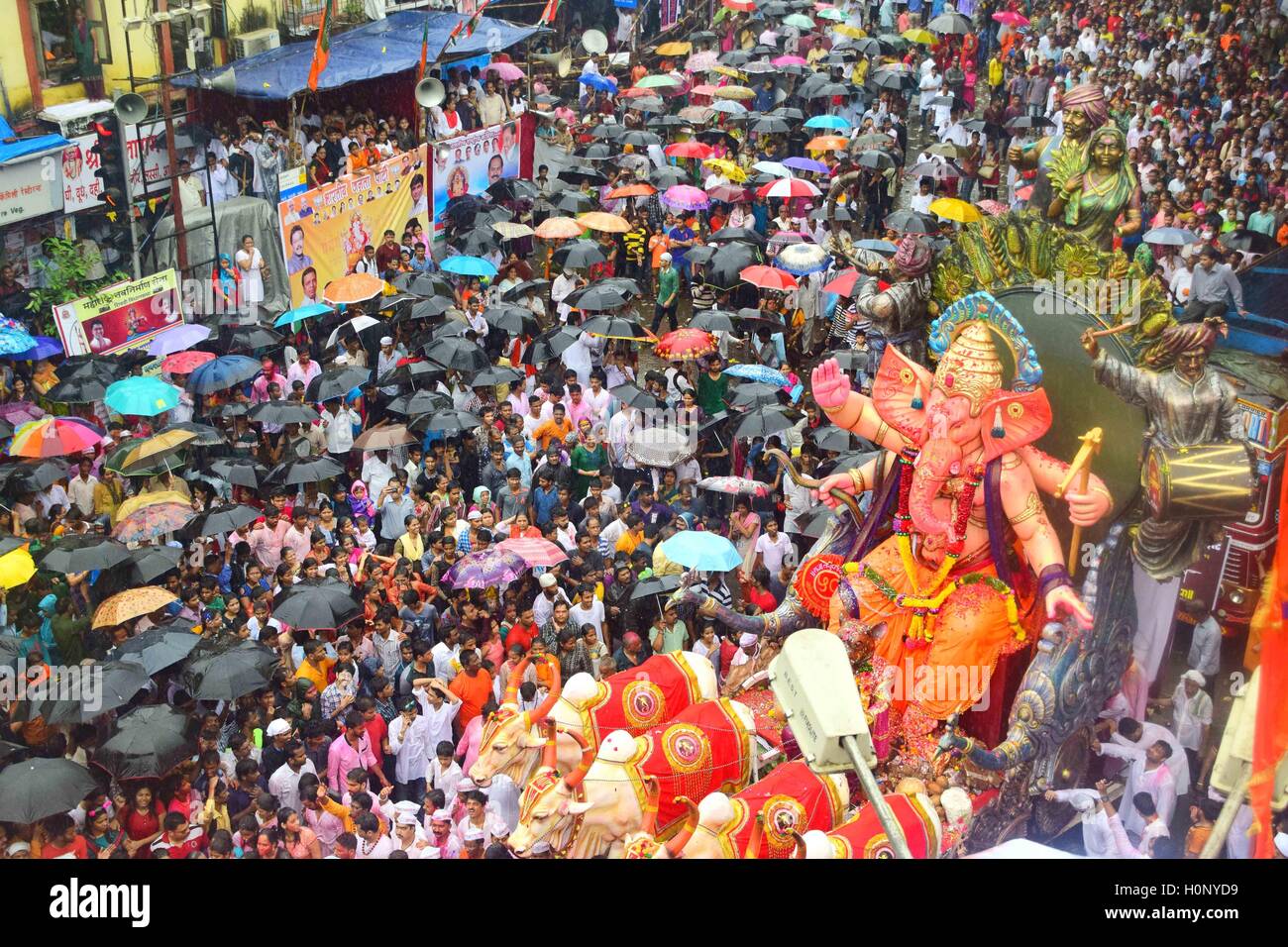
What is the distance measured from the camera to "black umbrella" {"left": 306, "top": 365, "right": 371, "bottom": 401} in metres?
15.3

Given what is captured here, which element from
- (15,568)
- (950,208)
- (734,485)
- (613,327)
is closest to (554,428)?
(613,327)

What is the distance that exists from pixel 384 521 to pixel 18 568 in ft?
10.5

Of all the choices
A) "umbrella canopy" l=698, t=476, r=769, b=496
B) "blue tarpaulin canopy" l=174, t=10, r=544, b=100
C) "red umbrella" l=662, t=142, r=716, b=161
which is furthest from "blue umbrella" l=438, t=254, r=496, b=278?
"red umbrella" l=662, t=142, r=716, b=161

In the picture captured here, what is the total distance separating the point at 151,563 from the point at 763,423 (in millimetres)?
5672

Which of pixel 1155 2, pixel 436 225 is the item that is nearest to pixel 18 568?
pixel 436 225

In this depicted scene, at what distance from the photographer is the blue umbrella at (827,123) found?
25938mm

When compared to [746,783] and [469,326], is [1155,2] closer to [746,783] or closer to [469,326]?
[469,326]

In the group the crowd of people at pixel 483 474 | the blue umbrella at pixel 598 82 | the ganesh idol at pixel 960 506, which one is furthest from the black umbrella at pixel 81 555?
the blue umbrella at pixel 598 82

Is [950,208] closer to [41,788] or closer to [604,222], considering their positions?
[604,222]

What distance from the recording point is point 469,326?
1744 centimetres

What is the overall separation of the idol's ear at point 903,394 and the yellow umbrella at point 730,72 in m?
20.3

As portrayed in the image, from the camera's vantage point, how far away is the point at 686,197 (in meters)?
22.2

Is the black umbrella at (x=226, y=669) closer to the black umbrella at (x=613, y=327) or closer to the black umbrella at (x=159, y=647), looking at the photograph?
the black umbrella at (x=159, y=647)
